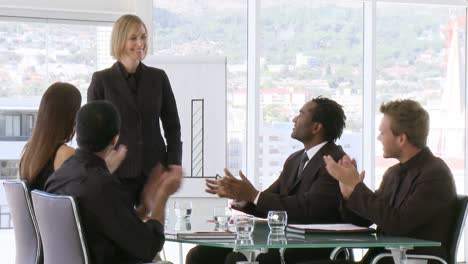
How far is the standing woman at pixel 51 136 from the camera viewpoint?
3.71 meters

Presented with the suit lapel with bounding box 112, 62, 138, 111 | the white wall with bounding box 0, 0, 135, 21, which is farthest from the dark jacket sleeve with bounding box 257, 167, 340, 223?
the white wall with bounding box 0, 0, 135, 21

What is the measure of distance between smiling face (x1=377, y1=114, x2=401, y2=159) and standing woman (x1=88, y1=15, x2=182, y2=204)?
1.23 metres

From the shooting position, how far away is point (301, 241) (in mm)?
3182

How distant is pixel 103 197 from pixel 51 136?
0.97m

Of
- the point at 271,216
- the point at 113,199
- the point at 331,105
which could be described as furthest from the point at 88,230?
the point at 331,105

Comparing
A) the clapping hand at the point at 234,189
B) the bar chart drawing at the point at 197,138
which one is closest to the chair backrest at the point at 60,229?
the clapping hand at the point at 234,189

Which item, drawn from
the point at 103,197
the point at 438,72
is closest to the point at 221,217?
the point at 103,197

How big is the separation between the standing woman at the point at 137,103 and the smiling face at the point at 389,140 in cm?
123

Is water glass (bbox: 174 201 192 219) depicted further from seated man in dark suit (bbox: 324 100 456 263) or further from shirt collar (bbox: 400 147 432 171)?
shirt collar (bbox: 400 147 432 171)

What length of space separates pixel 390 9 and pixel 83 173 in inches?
237

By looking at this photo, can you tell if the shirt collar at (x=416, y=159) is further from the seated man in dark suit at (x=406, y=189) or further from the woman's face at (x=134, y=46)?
the woman's face at (x=134, y=46)

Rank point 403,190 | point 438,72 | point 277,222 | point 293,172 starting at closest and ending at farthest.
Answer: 1. point 277,222
2. point 403,190
3. point 293,172
4. point 438,72

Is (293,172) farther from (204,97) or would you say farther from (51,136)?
(204,97)

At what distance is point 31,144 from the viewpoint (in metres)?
3.79
